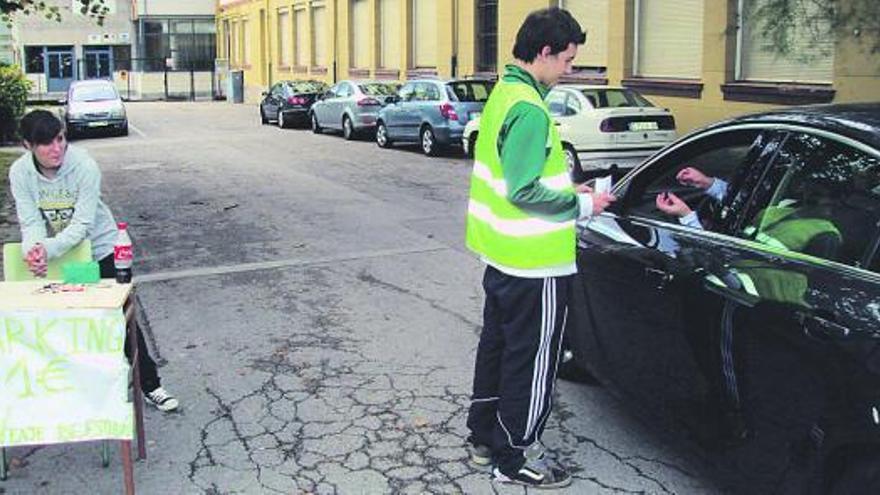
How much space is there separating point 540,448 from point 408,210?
7.82 metres

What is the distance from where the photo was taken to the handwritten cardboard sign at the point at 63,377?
11.7 feet

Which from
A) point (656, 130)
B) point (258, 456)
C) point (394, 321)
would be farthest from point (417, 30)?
point (258, 456)

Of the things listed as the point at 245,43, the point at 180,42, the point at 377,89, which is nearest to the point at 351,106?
the point at 377,89

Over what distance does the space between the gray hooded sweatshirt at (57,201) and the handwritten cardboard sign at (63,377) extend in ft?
2.85

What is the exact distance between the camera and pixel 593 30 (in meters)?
20.4

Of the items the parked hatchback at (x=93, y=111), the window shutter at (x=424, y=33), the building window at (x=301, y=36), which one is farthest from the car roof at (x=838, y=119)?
the building window at (x=301, y=36)

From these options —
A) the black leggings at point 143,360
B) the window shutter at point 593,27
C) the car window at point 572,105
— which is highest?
the window shutter at point 593,27

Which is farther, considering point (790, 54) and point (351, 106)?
point (351, 106)

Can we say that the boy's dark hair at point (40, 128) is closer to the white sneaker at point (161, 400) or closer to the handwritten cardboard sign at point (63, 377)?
the handwritten cardboard sign at point (63, 377)

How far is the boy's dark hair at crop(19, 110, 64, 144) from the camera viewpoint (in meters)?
4.26

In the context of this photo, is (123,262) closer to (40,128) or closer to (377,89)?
(40,128)

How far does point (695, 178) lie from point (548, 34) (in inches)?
41.9

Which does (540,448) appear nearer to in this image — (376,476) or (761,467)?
(376,476)

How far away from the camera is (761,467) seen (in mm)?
3240
